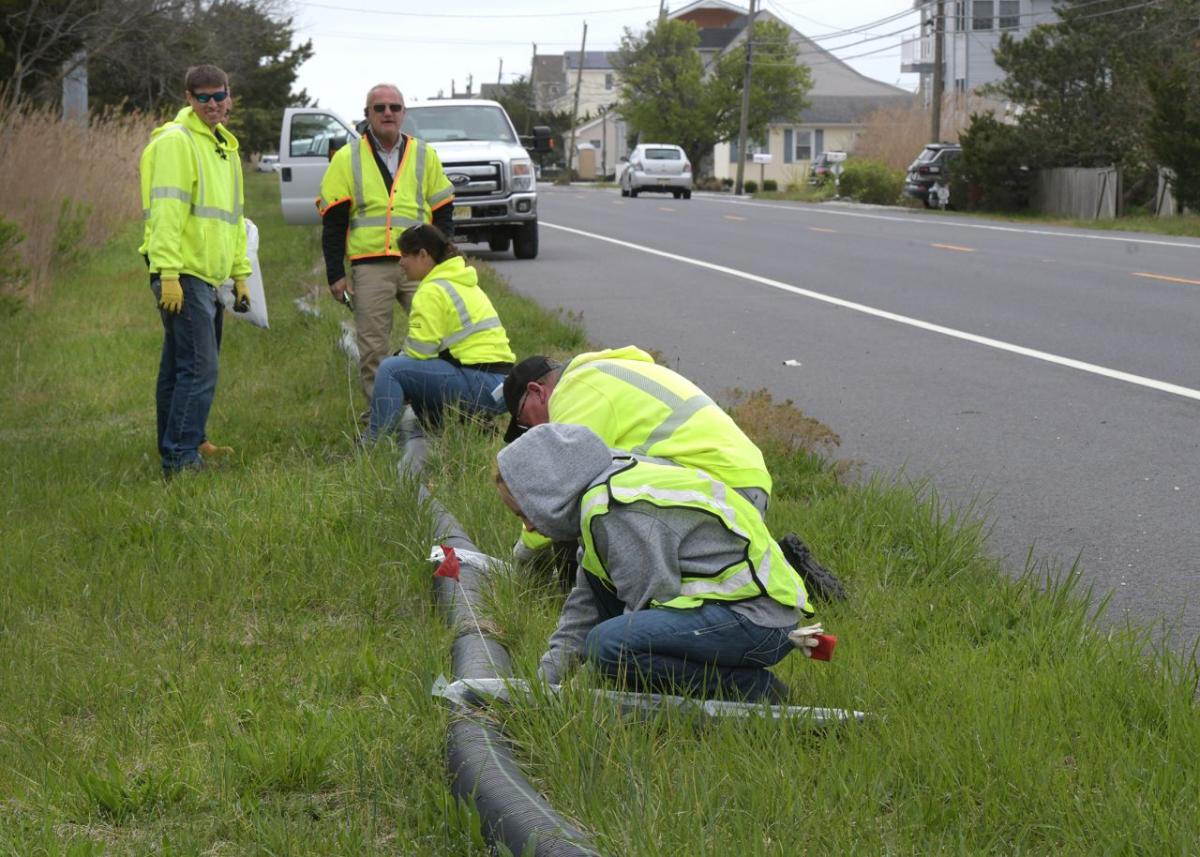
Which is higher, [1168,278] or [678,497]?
[678,497]

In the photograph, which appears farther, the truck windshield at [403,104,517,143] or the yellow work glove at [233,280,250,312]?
the truck windshield at [403,104,517,143]

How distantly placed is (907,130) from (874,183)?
731 cm

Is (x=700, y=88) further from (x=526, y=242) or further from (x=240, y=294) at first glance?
(x=240, y=294)

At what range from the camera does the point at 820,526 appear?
5.97m

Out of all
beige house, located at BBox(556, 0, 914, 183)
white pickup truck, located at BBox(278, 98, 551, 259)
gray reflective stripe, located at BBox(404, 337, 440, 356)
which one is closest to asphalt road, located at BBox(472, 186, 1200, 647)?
white pickup truck, located at BBox(278, 98, 551, 259)

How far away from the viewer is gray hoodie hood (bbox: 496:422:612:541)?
4238 mm

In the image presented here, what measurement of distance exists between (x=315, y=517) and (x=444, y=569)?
1.18 metres

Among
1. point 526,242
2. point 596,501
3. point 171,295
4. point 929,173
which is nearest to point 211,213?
point 171,295

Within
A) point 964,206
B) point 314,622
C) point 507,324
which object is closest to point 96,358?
point 507,324

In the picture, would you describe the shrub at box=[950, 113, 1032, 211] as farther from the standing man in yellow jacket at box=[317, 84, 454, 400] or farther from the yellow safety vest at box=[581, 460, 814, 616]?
the yellow safety vest at box=[581, 460, 814, 616]

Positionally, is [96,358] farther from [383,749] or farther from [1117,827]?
[1117,827]

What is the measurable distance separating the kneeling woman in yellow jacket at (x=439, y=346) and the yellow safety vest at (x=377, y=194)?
109 cm

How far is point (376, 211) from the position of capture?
9.14m

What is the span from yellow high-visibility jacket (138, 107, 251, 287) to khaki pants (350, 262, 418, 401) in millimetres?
1291
